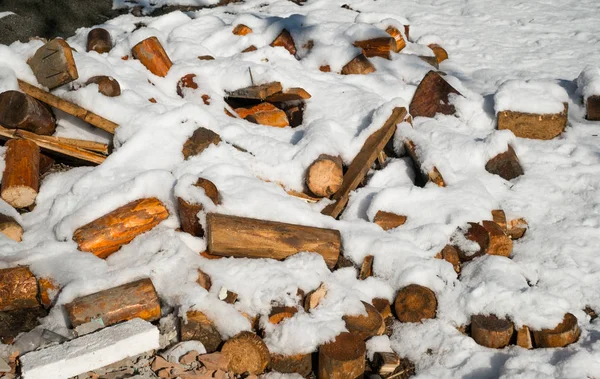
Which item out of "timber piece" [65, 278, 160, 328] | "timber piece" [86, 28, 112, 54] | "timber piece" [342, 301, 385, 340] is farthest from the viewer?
"timber piece" [86, 28, 112, 54]

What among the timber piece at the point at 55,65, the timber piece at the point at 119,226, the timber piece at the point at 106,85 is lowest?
the timber piece at the point at 119,226

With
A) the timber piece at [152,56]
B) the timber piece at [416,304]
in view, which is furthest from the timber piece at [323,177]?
the timber piece at [152,56]

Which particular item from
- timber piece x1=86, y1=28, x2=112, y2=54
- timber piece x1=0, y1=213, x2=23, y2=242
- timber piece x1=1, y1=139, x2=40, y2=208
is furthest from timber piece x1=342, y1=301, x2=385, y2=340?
timber piece x1=86, y1=28, x2=112, y2=54

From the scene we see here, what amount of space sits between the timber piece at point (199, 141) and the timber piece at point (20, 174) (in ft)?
3.34

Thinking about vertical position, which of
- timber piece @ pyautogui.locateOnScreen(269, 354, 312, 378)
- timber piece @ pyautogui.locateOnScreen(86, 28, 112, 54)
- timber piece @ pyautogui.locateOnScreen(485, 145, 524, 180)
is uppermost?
timber piece @ pyautogui.locateOnScreen(86, 28, 112, 54)

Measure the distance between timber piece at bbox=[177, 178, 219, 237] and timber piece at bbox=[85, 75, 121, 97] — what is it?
1.40 m

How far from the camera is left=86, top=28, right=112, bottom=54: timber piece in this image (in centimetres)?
589

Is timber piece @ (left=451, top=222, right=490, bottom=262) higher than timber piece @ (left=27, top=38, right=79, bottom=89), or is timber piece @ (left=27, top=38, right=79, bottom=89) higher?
timber piece @ (left=27, top=38, right=79, bottom=89)

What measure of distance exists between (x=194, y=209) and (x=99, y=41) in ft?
10.3

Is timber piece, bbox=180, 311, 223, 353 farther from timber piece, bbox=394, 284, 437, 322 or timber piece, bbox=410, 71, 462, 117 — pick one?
timber piece, bbox=410, 71, 462, 117


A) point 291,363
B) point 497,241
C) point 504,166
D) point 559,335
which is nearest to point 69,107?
point 291,363

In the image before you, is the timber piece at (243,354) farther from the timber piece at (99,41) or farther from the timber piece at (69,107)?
the timber piece at (99,41)

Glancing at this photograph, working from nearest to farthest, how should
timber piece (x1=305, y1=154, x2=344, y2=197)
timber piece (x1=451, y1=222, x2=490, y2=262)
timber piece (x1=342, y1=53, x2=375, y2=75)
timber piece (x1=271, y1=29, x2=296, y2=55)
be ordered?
timber piece (x1=451, y1=222, x2=490, y2=262), timber piece (x1=305, y1=154, x2=344, y2=197), timber piece (x1=342, y1=53, x2=375, y2=75), timber piece (x1=271, y1=29, x2=296, y2=55)

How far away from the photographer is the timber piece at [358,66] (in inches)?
221
